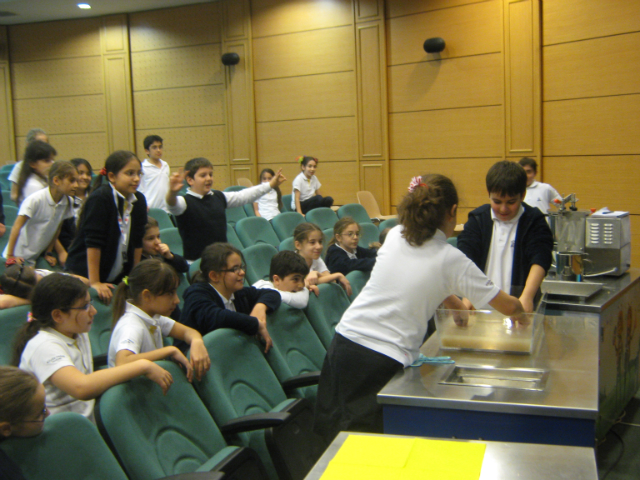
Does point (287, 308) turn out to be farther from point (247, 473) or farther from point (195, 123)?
point (195, 123)

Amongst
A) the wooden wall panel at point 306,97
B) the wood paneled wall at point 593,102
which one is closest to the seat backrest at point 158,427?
the wood paneled wall at point 593,102

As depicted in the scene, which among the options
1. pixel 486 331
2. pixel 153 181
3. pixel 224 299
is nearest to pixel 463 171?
pixel 153 181

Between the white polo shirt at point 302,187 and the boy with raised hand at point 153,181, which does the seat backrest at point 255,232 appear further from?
the white polo shirt at point 302,187

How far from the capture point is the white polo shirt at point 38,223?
10.00 feet

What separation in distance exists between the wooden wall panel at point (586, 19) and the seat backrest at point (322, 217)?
303 cm

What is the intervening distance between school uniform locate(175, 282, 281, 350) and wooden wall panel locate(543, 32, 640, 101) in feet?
16.3

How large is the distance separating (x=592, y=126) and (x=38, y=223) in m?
5.34

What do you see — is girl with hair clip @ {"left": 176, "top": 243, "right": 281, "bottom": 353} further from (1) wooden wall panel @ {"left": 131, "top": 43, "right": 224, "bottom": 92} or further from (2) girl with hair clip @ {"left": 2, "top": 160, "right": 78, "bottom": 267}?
(1) wooden wall panel @ {"left": 131, "top": 43, "right": 224, "bottom": 92}

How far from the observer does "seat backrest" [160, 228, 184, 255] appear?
13.1 ft

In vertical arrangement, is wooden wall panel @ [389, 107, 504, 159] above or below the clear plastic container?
above

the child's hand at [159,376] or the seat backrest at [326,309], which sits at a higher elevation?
the child's hand at [159,376]

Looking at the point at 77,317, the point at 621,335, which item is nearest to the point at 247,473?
the point at 77,317

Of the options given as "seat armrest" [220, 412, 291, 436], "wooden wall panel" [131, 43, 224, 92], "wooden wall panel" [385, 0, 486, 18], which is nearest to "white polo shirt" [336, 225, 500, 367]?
"seat armrest" [220, 412, 291, 436]

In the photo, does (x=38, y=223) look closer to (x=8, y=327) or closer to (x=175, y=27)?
(x=8, y=327)
